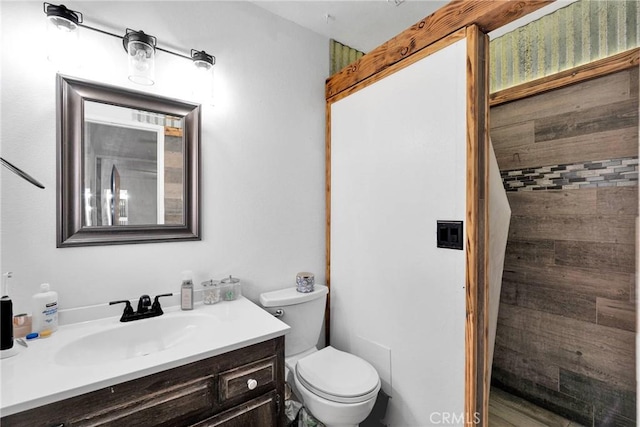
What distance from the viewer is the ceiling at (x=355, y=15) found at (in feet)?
5.90

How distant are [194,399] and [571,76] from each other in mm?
2640

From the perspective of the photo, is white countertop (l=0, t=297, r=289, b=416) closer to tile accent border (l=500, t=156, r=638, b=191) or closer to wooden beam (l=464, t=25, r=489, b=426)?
wooden beam (l=464, t=25, r=489, b=426)

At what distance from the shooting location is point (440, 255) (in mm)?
1401

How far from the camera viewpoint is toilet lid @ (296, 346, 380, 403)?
53.5 inches

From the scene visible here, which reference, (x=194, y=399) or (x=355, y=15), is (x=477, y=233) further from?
(x=355, y=15)

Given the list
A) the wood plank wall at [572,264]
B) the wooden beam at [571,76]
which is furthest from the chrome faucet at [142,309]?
the wooden beam at [571,76]

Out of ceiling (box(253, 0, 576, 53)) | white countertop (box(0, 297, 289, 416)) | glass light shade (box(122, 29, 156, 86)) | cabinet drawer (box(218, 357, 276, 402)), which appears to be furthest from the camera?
ceiling (box(253, 0, 576, 53))

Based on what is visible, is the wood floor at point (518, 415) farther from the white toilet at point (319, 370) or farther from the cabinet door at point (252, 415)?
the cabinet door at point (252, 415)

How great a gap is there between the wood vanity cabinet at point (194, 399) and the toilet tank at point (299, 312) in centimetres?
45

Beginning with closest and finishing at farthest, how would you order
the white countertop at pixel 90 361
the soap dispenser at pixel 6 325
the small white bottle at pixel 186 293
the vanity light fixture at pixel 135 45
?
the white countertop at pixel 90 361
the soap dispenser at pixel 6 325
the vanity light fixture at pixel 135 45
the small white bottle at pixel 186 293

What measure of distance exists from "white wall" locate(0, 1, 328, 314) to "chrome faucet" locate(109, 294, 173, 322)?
67 millimetres

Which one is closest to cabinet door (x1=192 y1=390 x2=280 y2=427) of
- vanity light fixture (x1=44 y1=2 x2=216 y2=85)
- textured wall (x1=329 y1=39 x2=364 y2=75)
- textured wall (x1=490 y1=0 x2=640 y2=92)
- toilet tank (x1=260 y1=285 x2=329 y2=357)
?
toilet tank (x1=260 y1=285 x2=329 y2=357)

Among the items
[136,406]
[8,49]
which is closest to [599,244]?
[136,406]

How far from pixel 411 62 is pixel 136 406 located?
1846mm
